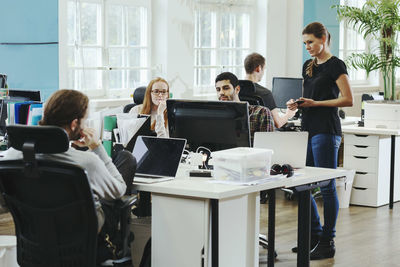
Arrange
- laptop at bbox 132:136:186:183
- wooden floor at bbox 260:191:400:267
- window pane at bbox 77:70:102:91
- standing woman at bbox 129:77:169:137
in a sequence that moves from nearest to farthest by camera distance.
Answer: laptop at bbox 132:136:186:183 < wooden floor at bbox 260:191:400:267 < standing woman at bbox 129:77:169:137 < window pane at bbox 77:70:102:91

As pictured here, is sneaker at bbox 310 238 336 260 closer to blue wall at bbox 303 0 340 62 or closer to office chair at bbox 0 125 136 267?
office chair at bbox 0 125 136 267

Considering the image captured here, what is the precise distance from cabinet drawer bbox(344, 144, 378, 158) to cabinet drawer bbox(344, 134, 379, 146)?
0.11ft

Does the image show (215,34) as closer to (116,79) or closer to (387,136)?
(116,79)

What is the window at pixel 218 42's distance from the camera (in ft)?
29.8

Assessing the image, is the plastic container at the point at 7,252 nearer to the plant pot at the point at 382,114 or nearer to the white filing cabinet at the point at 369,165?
the white filing cabinet at the point at 369,165

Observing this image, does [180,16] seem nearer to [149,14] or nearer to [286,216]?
[149,14]

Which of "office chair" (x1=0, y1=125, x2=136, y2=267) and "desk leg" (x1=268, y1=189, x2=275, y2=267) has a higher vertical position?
"office chair" (x1=0, y1=125, x2=136, y2=267)

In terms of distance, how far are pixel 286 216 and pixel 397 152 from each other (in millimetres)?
1467

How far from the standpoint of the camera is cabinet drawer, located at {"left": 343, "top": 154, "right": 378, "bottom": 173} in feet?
23.3

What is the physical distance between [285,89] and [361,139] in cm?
150

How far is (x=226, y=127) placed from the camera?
431 cm

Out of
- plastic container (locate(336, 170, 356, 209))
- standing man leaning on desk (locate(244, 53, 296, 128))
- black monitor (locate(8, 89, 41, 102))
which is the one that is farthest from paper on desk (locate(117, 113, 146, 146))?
plastic container (locate(336, 170, 356, 209))

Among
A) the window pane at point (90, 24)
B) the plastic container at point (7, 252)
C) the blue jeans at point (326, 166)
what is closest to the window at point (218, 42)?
the window pane at point (90, 24)

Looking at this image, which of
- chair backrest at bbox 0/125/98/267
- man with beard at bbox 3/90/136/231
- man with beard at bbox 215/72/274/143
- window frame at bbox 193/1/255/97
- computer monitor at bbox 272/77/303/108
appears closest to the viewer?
chair backrest at bbox 0/125/98/267
